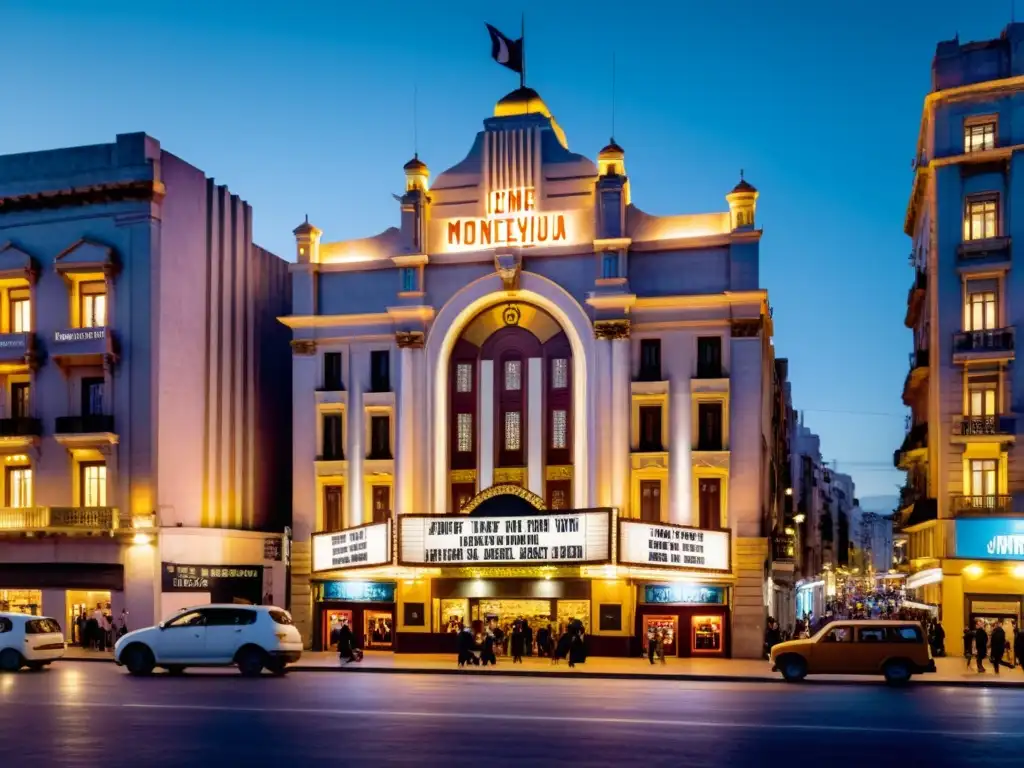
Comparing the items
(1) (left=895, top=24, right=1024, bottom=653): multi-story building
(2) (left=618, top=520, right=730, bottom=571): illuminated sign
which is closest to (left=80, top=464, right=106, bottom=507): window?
(2) (left=618, top=520, right=730, bottom=571): illuminated sign

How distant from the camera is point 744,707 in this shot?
24.8 metres

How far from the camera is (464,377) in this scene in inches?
1897

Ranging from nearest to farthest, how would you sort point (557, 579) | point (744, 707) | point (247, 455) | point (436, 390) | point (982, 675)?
point (744, 707) → point (982, 675) → point (557, 579) → point (436, 390) → point (247, 455)

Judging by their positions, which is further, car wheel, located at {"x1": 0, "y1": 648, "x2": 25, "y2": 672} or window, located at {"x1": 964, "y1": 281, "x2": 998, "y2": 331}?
window, located at {"x1": 964, "y1": 281, "x2": 998, "y2": 331}

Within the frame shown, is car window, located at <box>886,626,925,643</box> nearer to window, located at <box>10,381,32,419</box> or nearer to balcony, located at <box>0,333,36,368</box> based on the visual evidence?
balcony, located at <box>0,333,36,368</box>

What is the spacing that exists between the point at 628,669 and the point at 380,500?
14035mm

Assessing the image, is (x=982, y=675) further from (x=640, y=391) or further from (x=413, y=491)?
(x=413, y=491)

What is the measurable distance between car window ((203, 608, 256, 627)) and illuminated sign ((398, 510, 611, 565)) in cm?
1052

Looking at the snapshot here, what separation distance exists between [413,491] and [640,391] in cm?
892

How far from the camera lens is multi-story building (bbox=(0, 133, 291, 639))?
46.8m

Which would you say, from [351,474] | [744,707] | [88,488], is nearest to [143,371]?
[88,488]

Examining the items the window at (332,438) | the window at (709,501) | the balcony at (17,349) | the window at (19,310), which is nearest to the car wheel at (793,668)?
the window at (709,501)

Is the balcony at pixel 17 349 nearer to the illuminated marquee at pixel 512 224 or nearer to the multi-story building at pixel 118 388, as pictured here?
the multi-story building at pixel 118 388

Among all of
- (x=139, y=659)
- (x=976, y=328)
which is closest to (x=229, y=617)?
(x=139, y=659)
